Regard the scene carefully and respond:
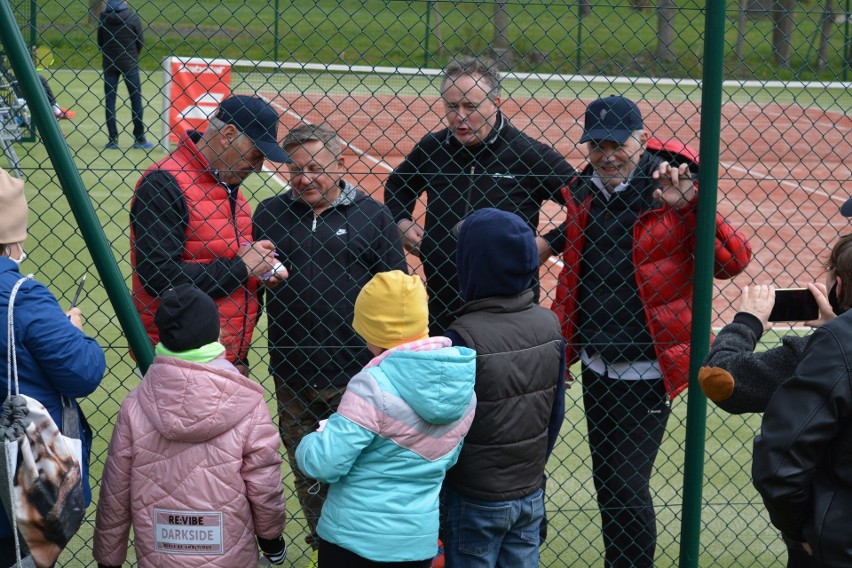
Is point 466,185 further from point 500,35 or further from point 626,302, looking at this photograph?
point 500,35

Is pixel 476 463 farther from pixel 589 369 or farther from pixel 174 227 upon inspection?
pixel 174 227

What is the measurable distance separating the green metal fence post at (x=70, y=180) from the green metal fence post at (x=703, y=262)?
6.50ft

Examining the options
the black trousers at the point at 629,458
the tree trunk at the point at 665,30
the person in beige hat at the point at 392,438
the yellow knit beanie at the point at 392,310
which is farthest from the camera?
the tree trunk at the point at 665,30

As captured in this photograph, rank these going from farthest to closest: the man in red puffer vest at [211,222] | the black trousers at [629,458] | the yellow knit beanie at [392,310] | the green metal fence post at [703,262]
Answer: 1. the black trousers at [629,458]
2. the man in red puffer vest at [211,222]
3. the green metal fence post at [703,262]
4. the yellow knit beanie at [392,310]

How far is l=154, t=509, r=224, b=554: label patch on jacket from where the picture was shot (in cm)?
317

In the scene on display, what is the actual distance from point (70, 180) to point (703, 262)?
222 cm

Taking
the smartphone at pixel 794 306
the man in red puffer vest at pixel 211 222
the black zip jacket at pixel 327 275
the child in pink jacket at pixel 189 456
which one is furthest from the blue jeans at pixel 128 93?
the smartphone at pixel 794 306

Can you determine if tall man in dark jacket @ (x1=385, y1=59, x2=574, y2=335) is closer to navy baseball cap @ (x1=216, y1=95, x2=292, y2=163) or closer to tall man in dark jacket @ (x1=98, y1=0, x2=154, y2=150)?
navy baseball cap @ (x1=216, y1=95, x2=292, y2=163)

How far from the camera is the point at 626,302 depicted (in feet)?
13.0

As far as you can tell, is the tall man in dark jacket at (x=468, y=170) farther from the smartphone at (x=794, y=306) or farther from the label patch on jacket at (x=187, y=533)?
the label patch on jacket at (x=187, y=533)

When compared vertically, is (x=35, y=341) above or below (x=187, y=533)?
above

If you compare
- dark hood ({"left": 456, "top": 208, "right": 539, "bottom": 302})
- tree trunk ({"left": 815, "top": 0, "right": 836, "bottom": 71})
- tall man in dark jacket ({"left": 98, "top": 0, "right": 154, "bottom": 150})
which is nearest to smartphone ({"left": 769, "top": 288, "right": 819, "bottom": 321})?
dark hood ({"left": 456, "top": 208, "right": 539, "bottom": 302})

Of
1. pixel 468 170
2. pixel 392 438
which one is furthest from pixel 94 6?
pixel 392 438

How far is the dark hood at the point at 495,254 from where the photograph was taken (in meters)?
3.12
